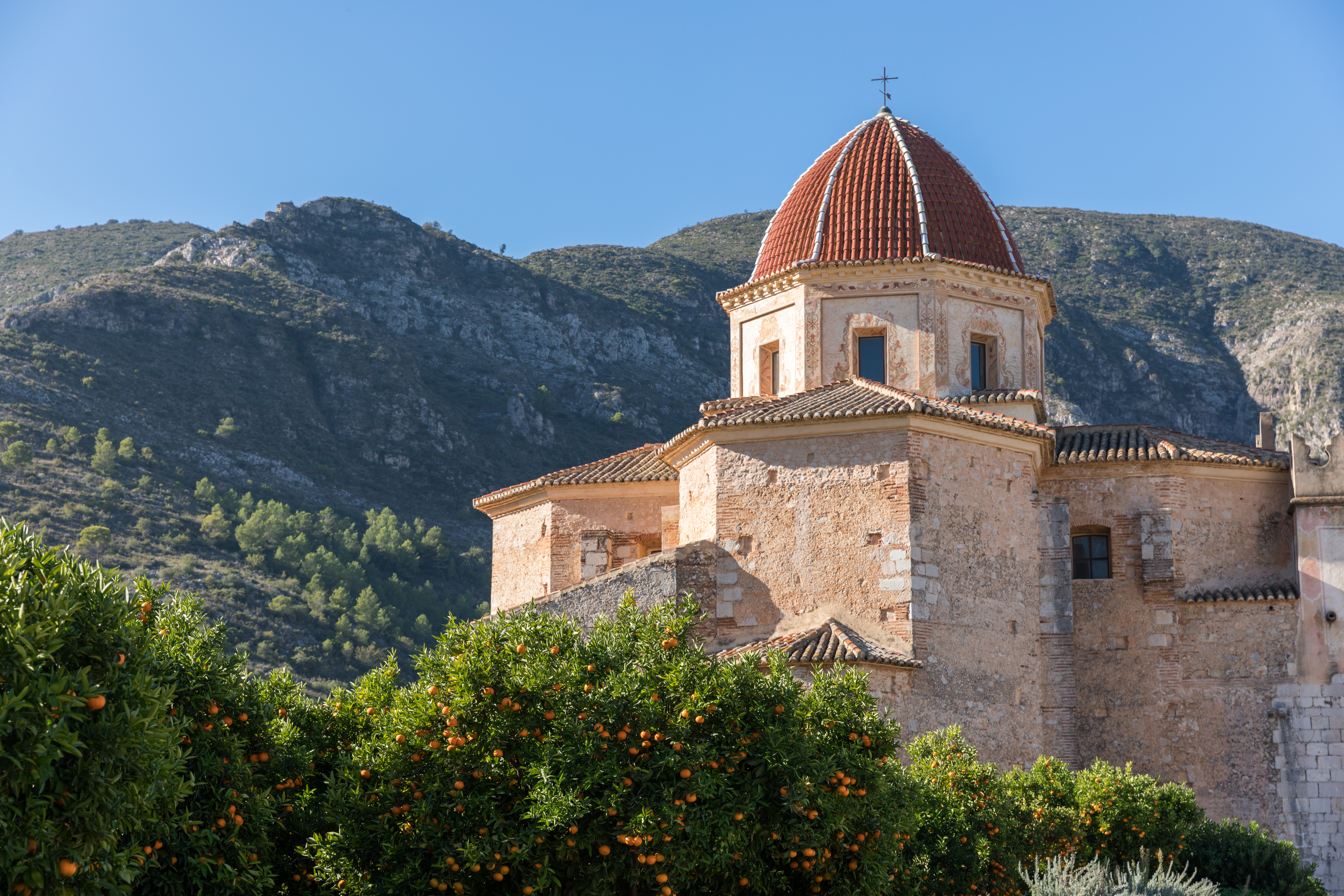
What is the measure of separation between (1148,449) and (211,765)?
1570cm

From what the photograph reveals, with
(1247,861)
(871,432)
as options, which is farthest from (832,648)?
(1247,861)

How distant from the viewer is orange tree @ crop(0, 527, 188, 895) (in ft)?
21.9

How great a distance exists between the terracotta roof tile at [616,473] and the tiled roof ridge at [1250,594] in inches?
332

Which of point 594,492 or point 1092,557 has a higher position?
point 594,492

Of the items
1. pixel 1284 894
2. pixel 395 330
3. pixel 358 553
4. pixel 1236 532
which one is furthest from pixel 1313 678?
pixel 395 330

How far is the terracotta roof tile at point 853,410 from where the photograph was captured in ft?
59.5

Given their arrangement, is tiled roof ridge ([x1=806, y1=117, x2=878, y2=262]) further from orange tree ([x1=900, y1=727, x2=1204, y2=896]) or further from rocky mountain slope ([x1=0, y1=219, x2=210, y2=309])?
rocky mountain slope ([x1=0, y1=219, x2=210, y2=309])

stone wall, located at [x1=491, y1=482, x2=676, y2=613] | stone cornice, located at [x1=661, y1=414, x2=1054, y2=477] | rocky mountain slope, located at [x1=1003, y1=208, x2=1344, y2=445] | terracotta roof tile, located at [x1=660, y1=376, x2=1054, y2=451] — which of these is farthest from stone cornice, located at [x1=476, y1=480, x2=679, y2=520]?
rocky mountain slope, located at [x1=1003, y1=208, x2=1344, y2=445]

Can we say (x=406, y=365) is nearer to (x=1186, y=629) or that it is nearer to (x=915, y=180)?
(x=915, y=180)

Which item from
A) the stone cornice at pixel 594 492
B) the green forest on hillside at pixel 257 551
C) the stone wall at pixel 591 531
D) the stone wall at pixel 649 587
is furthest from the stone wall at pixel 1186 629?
the green forest on hillside at pixel 257 551

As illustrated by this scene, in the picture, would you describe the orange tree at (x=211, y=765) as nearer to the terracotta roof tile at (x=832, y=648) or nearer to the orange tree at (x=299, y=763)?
the orange tree at (x=299, y=763)

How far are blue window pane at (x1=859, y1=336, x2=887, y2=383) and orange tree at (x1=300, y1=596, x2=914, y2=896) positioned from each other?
1160 cm

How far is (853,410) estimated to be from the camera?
1820 cm

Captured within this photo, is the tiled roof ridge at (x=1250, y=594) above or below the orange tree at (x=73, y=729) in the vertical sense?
above
